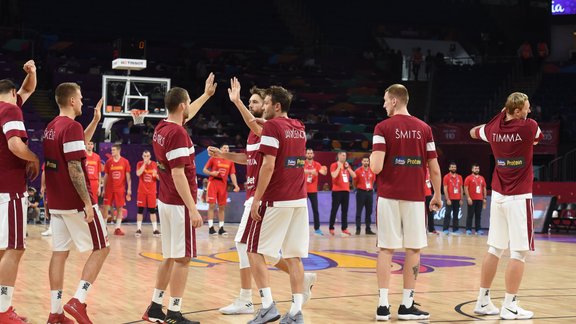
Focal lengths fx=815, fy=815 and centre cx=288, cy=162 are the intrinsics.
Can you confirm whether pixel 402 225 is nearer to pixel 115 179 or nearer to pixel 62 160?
pixel 62 160

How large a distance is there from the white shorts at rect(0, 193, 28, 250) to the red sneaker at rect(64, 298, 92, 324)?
2.12ft

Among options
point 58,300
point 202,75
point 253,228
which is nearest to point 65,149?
point 58,300

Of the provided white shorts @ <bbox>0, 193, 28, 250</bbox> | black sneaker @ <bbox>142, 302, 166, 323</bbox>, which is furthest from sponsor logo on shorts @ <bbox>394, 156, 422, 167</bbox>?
white shorts @ <bbox>0, 193, 28, 250</bbox>

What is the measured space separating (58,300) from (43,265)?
4806 mm

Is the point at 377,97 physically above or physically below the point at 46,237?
above

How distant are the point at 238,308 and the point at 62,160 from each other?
2.22m

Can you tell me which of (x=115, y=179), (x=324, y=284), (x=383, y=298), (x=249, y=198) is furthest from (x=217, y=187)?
(x=383, y=298)

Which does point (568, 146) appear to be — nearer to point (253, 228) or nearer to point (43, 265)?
point (43, 265)

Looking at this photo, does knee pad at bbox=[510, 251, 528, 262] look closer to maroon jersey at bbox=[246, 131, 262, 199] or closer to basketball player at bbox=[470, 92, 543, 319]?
basketball player at bbox=[470, 92, 543, 319]

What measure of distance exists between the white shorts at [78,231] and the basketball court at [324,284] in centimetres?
78

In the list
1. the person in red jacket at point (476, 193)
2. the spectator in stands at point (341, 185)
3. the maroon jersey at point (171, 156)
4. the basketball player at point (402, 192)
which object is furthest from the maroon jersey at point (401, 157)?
the person in red jacket at point (476, 193)

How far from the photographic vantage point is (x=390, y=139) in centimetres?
774

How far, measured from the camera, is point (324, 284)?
10055 mm

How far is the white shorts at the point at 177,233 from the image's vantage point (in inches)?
276
